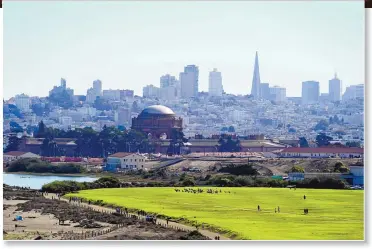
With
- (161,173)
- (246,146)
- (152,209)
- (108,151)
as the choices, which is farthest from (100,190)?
(246,146)

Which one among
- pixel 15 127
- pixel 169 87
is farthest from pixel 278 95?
pixel 15 127

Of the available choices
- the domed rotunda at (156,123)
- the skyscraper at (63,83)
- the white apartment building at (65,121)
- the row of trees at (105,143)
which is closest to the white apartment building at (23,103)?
the white apartment building at (65,121)

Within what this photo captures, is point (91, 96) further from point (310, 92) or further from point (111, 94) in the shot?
point (310, 92)

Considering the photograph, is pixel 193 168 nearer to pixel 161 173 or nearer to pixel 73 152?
pixel 161 173

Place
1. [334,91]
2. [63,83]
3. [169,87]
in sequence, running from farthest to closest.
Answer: [169,87]
[63,83]
[334,91]

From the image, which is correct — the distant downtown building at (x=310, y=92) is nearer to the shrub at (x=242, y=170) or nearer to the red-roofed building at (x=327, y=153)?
the red-roofed building at (x=327, y=153)

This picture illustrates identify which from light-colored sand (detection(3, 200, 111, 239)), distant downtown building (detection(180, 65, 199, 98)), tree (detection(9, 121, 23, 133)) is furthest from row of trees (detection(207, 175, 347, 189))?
distant downtown building (detection(180, 65, 199, 98))
